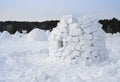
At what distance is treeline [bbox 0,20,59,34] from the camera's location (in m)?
43.4

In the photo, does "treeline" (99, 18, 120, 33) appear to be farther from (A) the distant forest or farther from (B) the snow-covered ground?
(B) the snow-covered ground

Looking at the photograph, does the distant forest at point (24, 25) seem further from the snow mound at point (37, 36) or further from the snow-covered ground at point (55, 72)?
the snow-covered ground at point (55, 72)

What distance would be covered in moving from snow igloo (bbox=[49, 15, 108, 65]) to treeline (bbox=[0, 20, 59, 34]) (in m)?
32.3

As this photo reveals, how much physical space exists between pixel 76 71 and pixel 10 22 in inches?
1582

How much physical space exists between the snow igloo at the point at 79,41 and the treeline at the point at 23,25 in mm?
32267

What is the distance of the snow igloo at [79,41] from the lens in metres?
9.81

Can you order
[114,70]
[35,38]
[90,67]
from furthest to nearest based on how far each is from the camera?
[35,38], [90,67], [114,70]

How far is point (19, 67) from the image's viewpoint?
9312mm

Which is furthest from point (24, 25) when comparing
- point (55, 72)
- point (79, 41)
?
point (55, 72)

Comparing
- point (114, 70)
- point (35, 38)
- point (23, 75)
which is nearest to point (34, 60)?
point (23, 75)

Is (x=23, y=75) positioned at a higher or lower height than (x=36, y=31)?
lower

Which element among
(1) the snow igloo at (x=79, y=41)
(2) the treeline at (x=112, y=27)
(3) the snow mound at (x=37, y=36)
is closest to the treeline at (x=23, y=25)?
(2) the treeline at (x=112, y=27)

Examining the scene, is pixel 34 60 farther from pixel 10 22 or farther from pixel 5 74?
pixel 10 22

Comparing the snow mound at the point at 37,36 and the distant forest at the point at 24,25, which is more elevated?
the distant forest at the point at 24,25
